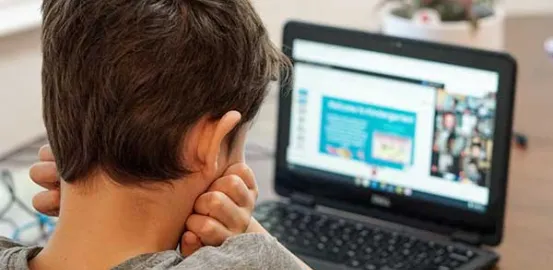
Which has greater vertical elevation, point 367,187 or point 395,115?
point 395,115

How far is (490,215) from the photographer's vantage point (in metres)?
1.65

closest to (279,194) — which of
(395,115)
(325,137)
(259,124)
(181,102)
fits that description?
(325,137)

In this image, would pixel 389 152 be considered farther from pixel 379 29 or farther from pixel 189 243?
pixel 379 29

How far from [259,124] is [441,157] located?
24.9 inches

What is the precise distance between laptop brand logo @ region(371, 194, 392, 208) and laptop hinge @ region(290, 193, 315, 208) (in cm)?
11

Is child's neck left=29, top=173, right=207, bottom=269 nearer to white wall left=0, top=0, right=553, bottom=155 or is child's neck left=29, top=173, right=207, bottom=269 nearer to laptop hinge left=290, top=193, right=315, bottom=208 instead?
laptop hinge left=290, top=193, right=315, bottom=208

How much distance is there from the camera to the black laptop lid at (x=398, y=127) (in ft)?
5.35

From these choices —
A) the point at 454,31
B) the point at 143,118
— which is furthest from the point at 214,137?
the point at 454,31

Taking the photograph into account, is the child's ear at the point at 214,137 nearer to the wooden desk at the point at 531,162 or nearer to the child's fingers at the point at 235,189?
the child's fingers at the point at 235,189

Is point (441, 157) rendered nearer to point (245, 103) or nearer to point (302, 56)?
point (302, 56)

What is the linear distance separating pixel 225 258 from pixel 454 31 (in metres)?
1.05

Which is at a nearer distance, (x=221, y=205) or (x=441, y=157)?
(x=221, y=205)

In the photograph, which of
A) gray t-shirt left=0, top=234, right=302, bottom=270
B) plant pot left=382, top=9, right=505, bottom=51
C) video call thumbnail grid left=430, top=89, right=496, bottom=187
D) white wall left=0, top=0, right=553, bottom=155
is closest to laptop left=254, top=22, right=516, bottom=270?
video call thumbnail grid left=430, top=89, right=496, bottom=187

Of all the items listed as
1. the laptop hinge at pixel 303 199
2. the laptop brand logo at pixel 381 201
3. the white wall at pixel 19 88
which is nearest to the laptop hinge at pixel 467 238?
the laptop brand logo at pixel 381 201
